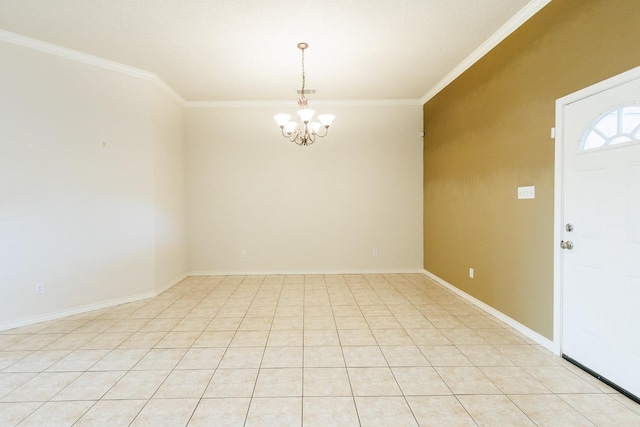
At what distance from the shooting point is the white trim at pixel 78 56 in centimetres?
313

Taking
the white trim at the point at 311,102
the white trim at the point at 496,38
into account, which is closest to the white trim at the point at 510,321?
the white trim at the point at 496,38

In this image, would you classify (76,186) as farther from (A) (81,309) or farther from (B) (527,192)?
(B) (527,192)

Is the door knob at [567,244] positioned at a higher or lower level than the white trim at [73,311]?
higher

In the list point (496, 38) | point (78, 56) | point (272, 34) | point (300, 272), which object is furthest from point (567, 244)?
point (78, 56)

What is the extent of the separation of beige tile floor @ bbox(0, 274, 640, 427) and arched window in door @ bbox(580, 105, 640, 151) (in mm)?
1698

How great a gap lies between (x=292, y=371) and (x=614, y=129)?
287cm

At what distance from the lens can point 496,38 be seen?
10.3 feet

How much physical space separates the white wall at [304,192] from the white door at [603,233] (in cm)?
302

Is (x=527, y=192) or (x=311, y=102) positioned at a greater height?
(x=311, y=102)

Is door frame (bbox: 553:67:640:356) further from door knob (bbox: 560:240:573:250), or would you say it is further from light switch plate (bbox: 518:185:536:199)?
light switch plate (bbox: 518:185:536:199)

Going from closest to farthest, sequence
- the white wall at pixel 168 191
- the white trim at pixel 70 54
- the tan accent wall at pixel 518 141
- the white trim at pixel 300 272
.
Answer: the tan accent wall at pixel 518 141 → the white trim at pixel 70 54 → the white wall at pixel 168 191 → the white trim at pixel 300 272

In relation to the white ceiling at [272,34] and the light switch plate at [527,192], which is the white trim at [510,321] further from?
the white ceiling at [272,34]

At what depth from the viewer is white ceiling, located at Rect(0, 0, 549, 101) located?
106 inches

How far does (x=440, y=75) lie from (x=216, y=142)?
12.4ft
